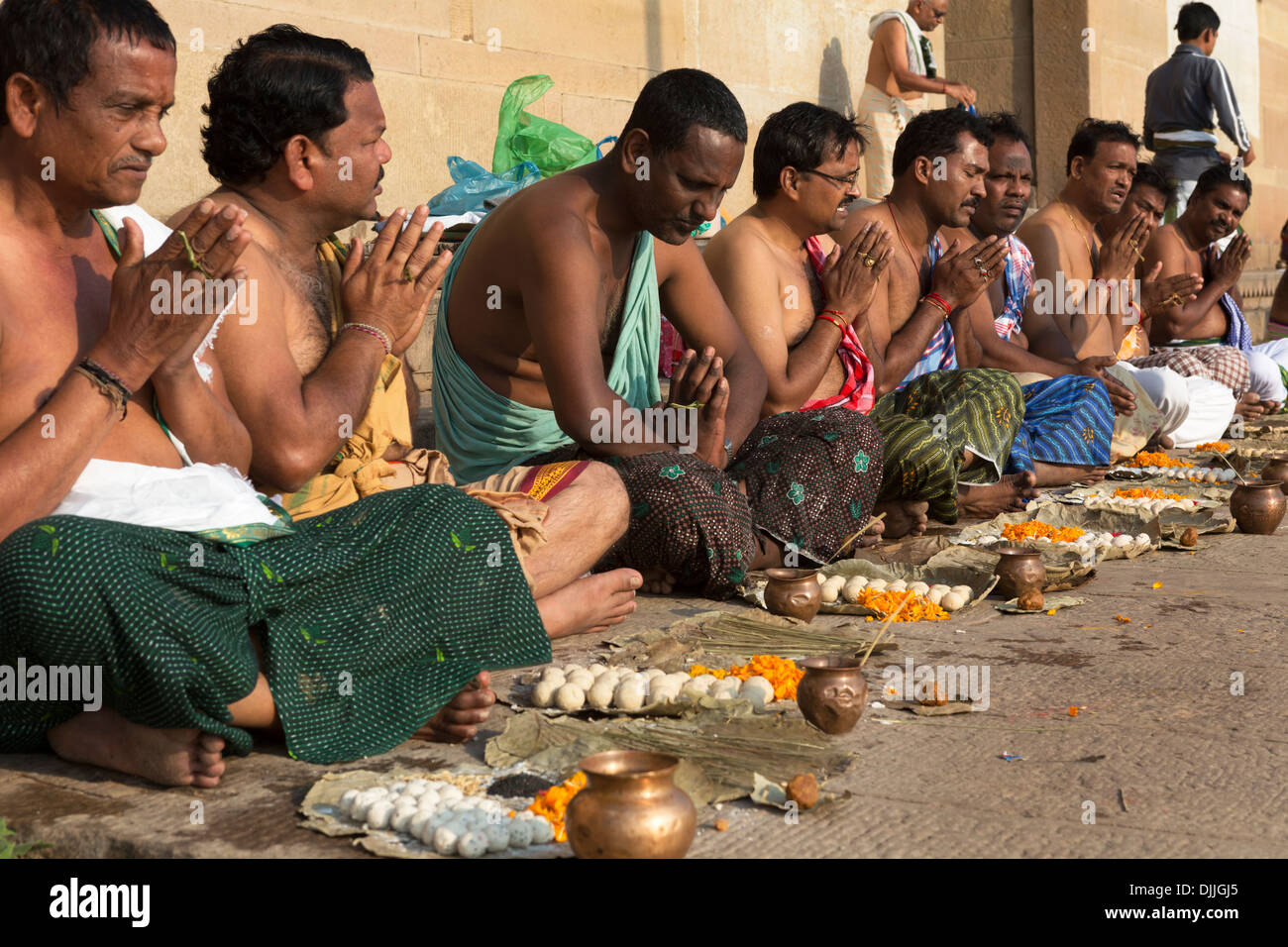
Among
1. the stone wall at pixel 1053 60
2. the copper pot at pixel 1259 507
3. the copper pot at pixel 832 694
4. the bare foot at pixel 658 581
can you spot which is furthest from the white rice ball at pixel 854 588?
the stone wall at pixel 1053 60

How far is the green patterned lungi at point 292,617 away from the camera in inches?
109

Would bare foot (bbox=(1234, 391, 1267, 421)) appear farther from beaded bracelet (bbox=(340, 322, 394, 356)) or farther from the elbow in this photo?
the elbow

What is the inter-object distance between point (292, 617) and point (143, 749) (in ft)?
1.33

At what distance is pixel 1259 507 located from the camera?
5637 millimetres

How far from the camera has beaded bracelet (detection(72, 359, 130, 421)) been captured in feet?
9.77

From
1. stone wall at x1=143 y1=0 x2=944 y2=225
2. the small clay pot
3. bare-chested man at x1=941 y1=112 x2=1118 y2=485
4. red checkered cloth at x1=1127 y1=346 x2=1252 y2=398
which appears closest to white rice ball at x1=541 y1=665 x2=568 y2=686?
bare-chested man at x1=941 y1=112 x2=1118 y2=485

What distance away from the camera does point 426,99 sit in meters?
7.85

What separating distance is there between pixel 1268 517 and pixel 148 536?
14.5ft

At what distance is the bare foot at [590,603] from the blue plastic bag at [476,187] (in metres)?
3.01

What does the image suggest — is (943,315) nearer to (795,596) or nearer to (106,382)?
(795,596)

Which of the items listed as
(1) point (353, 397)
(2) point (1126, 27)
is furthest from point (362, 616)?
(2) point (1126, 27)

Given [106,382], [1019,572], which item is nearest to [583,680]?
Answer: [106,382]

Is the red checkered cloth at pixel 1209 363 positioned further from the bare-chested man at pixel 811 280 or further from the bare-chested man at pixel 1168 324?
the bare-chested man at pixel 811 280

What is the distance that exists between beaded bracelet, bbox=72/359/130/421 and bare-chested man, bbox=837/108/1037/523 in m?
3.58
